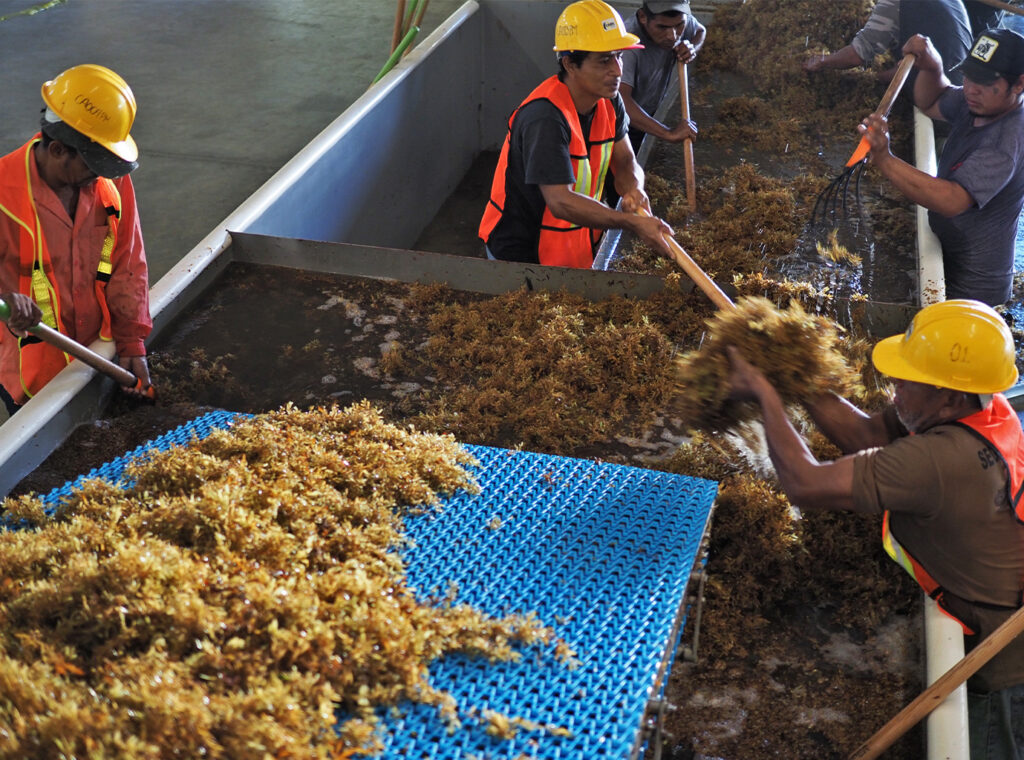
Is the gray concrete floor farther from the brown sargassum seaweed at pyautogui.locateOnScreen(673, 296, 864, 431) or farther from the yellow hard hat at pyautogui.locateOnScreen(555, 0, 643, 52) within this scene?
the brown sargassum seaweed at pyautogui.locateOnScreen(673, 296, 864, 431)

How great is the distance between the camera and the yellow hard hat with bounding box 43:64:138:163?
283 centimetres

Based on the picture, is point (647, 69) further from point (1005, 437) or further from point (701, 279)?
point (1005, 437)

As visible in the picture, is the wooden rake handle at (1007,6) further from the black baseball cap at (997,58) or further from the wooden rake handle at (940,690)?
the wooden rake handle at (940,690)

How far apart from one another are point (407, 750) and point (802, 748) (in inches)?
45.6

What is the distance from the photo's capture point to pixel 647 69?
4.99 m

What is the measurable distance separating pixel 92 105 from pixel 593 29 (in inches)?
72.8

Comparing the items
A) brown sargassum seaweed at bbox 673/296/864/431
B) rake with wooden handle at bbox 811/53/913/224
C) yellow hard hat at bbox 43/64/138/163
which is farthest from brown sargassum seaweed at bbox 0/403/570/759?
rake with wooden handle at bbox 811/53/913/224

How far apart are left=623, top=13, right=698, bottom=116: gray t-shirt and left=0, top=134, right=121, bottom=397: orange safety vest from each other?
287 cm

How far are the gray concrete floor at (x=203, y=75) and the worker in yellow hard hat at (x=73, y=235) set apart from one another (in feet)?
9.47

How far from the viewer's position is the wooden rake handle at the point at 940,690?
6.93 feet

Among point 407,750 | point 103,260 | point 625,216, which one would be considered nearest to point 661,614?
point 407,750

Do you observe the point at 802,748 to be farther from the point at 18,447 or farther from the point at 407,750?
the point at 18,447

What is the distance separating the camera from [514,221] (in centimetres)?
403

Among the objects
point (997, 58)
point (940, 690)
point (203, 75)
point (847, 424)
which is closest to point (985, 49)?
point (997, 58)
